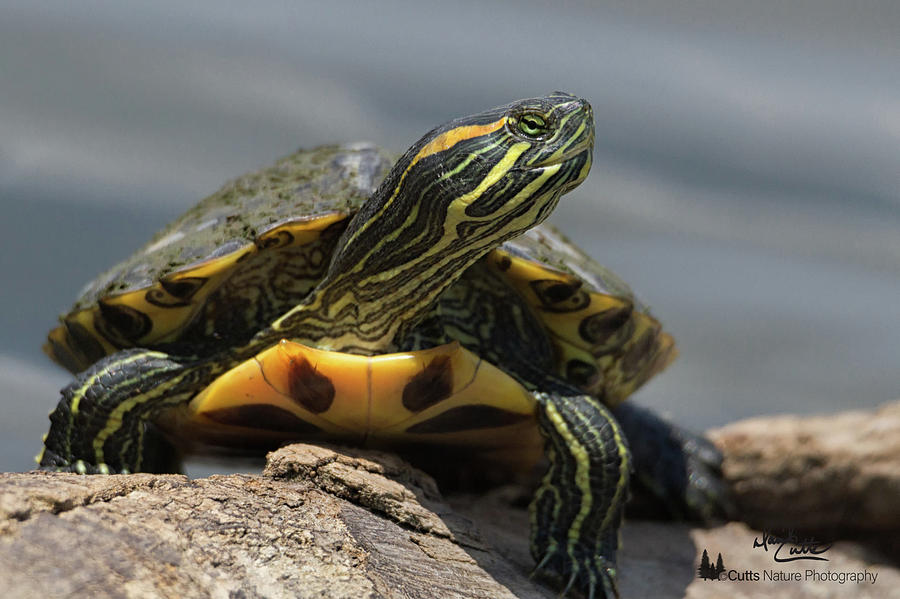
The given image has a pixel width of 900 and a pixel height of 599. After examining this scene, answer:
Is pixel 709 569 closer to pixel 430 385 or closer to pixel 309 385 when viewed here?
pixel 430 385

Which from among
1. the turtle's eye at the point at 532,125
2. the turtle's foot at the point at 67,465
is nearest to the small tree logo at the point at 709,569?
the turtle's eye at the point at 532,125

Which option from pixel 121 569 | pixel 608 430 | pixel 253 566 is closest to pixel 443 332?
pixel 608 430

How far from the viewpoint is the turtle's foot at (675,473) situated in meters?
5.07

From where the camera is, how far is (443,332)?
371 cm

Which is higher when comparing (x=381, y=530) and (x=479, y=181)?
(x=479, y=181)

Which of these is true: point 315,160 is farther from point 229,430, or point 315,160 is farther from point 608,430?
point 608,430

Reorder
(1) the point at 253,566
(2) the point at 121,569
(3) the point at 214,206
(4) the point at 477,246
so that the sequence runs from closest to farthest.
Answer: (2) the point at 121,569, (1) the point at 253,566, (4) the point at 477,246, (3) the point at 214,206

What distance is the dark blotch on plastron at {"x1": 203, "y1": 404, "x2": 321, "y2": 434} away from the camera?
3.55 metres

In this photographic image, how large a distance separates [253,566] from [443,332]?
1.68 metres

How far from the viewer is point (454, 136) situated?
2953 millimetres

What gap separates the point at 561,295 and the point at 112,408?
81.9 inches

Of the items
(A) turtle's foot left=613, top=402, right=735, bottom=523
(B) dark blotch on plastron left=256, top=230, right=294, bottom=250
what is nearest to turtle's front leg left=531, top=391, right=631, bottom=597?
(B) dark blotch on plastron left=256, top=230, right=294, bottom=250
